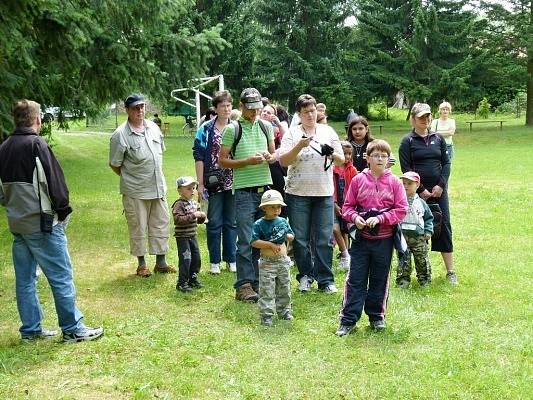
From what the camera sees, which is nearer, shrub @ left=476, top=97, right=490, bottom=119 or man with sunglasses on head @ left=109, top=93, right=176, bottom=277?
man with sunglasses on head @ left=109, top=93, right=176, bottom=277

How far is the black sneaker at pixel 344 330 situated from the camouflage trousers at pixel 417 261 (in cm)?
145

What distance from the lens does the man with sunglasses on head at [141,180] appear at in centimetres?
708

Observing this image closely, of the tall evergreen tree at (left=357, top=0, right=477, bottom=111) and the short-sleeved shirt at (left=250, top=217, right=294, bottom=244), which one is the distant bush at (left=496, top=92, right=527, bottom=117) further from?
the short-sleeved shirt at (left=250, top=217, right=294, bottom=244)

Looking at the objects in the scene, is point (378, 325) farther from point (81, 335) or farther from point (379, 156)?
point (81, 335)

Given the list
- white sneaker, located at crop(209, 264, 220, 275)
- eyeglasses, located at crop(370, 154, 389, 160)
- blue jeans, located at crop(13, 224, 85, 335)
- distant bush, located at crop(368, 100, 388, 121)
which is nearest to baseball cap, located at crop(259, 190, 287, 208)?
eyeglasses, located at crop(370, 154, 389, 160)

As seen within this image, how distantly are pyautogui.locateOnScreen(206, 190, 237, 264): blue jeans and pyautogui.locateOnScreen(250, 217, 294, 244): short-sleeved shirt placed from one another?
1.53 meters

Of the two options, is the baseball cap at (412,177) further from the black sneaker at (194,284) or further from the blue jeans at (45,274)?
the blue jeans at (45,274)

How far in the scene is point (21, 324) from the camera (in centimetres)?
559

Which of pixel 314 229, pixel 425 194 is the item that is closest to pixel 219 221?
pixel 314 229

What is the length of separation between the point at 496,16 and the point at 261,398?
34099 millimetres

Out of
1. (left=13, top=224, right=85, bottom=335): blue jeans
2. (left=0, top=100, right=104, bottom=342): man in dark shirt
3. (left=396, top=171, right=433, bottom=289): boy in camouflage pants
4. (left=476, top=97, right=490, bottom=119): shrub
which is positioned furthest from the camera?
(left=476, top=97, right=490, bottom=119): shrub

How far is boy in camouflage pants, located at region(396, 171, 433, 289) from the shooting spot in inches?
253

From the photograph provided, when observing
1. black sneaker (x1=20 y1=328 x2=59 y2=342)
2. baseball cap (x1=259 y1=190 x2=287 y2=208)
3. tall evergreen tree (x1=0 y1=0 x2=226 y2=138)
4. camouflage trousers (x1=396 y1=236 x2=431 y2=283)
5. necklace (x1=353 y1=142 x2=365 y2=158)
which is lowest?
black sneaker (x1=20 y1=328 x2=59 y2=342)

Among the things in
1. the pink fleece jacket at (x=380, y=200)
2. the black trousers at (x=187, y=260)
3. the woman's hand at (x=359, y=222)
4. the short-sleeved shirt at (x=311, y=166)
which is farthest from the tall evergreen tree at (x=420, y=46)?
the woman's hand at (x=359, y=222)
